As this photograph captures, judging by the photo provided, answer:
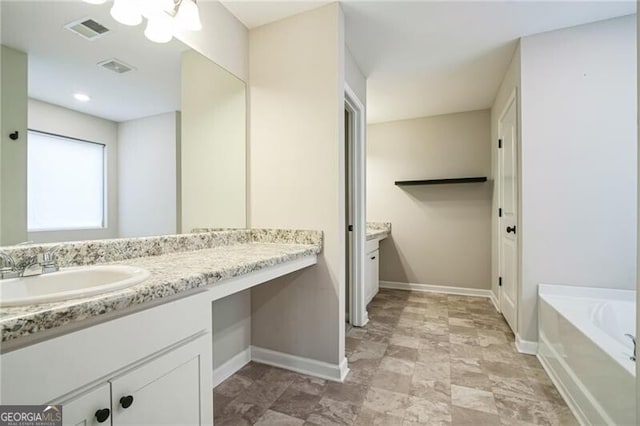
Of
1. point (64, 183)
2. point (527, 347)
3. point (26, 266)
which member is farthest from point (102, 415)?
point (527, 347)

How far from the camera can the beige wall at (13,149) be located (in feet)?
3.08

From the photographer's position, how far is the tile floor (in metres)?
1.43

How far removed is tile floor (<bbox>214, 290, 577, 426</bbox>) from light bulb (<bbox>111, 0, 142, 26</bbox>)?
1964 millimetres

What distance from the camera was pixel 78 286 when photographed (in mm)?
984

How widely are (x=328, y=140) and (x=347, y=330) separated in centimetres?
170

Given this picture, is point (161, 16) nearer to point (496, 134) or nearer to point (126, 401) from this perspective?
point (126, 401)

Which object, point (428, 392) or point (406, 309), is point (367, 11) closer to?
point (428, 392)

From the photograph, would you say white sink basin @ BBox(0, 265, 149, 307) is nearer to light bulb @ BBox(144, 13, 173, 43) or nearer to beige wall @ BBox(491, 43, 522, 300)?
light bulb @ BBox(144, 13, 173, 43)

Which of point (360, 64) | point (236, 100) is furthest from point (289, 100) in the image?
point (360, 64)

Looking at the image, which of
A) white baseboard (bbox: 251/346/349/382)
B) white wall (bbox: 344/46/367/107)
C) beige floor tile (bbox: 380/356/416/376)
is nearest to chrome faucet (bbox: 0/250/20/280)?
white baseboard (bbox: 251/346/349/382)

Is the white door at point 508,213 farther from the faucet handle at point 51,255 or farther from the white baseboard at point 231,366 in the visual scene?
the faucet handle at point 51,255

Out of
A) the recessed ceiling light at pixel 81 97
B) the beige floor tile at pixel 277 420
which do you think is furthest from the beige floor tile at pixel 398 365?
the recessed ceiling light at pixel 81 97

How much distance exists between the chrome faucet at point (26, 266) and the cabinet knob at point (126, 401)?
0.53 m

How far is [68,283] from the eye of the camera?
969 millimetres
